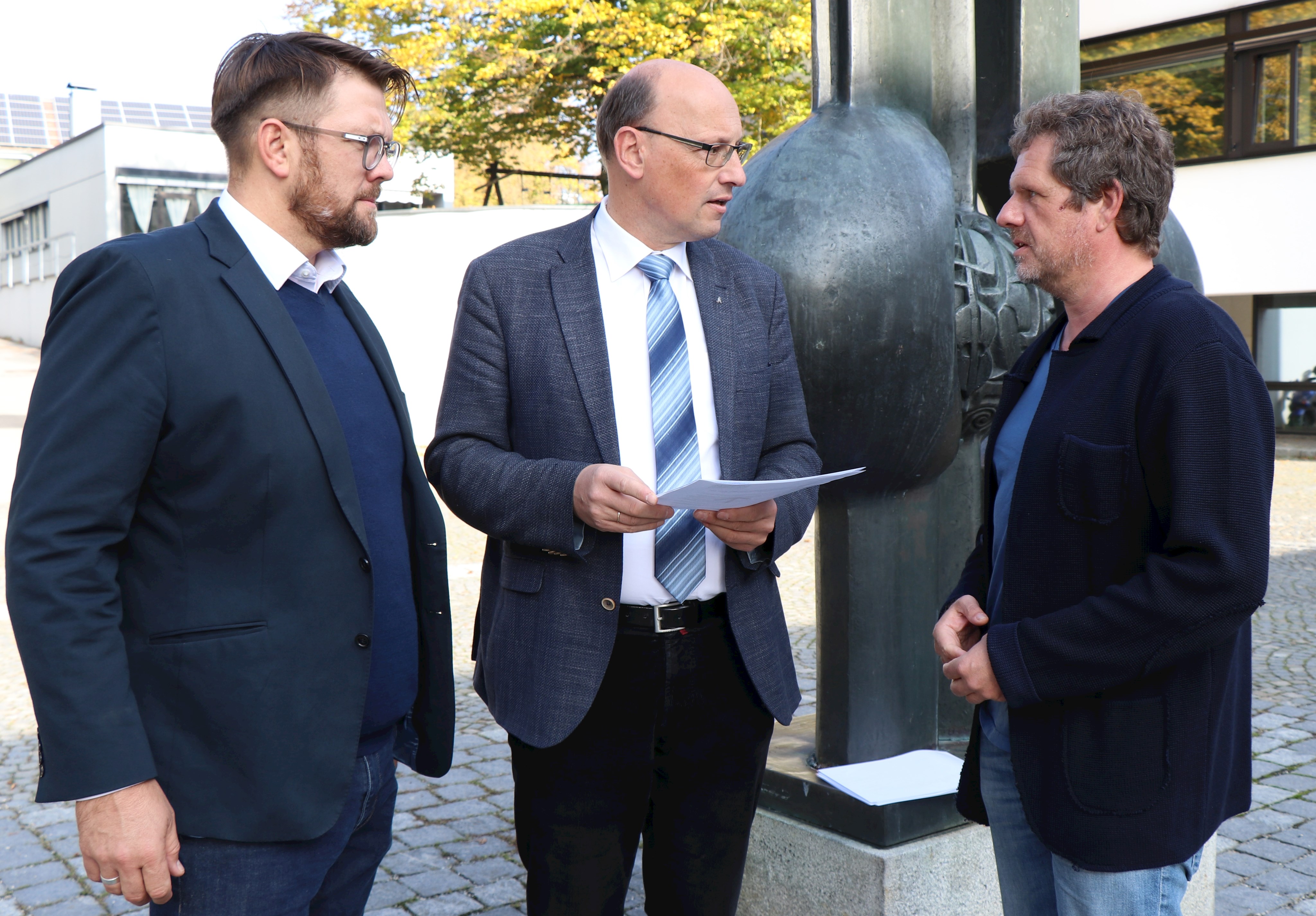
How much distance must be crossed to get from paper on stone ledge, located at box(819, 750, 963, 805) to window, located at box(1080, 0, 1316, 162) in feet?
44.9

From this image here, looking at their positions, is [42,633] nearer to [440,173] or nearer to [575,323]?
[575,323]

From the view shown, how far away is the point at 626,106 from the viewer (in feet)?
8.06

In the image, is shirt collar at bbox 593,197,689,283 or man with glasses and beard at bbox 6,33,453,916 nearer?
man with glasses and beard at bbox 6,33,453,916

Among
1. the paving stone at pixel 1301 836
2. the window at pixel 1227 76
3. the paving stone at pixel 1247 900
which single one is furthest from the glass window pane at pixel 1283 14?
the paving stone at pixel 1247 900

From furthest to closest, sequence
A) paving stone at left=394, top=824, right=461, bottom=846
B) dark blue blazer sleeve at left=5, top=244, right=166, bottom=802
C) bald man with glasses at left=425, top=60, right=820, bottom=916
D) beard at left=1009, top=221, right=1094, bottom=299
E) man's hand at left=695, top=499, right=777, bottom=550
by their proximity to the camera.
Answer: paving stone at left=394, top=824, right=461, bottom=846 → bald man with glasses at left=425, top=60, right=820, bottom=916 → man's hand at left=695, top=499, right=777, bottom=550 → beard at left=1009, top=221, right=1094, bottom=299 → dark blue blazer sleeve at left=5, top=244, right=166, bottom=802

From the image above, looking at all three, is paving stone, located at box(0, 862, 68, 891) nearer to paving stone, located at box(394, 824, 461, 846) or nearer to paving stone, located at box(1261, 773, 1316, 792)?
paving stone, located at box(394, 824, 461, 846)

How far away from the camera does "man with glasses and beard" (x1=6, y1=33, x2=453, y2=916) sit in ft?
5.66

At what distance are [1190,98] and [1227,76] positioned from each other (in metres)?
0.56

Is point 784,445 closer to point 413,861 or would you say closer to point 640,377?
point 640,377

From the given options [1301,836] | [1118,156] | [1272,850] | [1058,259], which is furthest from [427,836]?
[1118,156]

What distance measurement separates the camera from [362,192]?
84.3 inches

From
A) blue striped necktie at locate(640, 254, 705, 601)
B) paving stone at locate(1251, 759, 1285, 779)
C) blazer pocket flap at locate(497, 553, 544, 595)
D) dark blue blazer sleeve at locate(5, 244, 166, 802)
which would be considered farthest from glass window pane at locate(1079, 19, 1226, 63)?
dark blue blazer sleeve at locate(5, 244, 166, 802)

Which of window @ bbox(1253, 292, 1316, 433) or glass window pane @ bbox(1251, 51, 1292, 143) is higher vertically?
glass window pane @ bbox(1251, 51, 1292, 143)

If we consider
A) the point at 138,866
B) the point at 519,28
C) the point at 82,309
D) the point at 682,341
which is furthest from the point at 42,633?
the point at 519,28
